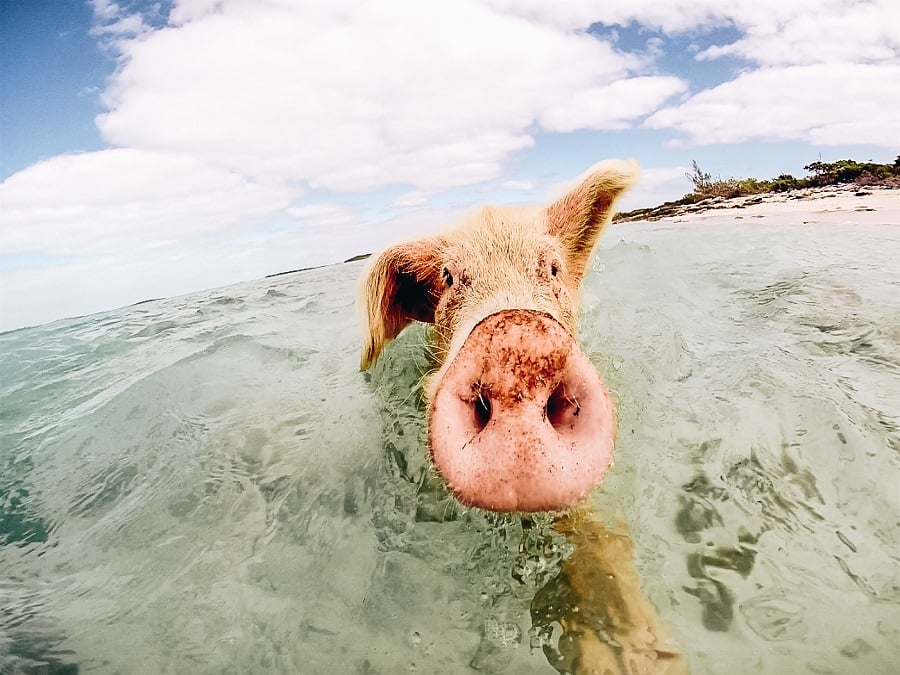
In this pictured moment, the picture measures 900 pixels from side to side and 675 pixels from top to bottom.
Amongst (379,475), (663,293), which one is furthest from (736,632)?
(663,293)

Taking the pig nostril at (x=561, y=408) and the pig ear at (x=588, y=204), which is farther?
the pig ear at (x=588, y=204)

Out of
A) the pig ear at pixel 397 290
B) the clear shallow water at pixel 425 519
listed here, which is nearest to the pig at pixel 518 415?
the clear shallow water at pixel 425 519

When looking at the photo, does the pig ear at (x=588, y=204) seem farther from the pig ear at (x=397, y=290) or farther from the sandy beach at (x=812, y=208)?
the sandy beach at (x=812, y=208)

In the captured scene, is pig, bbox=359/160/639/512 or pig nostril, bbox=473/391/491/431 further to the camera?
pig nostril, bbox=473/391/491/431

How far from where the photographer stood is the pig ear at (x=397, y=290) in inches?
144

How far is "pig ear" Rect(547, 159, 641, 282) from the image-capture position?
3.85 meters

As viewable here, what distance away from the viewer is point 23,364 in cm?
802

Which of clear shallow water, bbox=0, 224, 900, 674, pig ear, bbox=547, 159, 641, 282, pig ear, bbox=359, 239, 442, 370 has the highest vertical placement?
pig ear, bbox=547, 159, 641, 282

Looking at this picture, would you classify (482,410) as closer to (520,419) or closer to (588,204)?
(520,419)

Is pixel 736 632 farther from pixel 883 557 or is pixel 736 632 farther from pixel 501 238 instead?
pixel 501 238

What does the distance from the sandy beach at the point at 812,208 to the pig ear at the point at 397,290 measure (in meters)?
8.83

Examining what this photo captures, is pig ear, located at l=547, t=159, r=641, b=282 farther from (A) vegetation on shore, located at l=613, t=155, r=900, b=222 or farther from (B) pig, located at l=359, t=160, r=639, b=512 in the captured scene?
(A) vegetation on shore, located at l=613, t=155, r=900, b=222

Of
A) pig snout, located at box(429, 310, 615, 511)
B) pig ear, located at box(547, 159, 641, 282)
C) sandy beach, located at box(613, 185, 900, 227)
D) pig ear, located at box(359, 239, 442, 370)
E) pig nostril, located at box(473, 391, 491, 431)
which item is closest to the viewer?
pig snout, located at box(429, 310, 615, 511)

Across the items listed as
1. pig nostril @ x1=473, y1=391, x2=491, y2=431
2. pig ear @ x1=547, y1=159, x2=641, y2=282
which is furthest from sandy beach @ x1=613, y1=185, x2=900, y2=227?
pig nostril @ x1=473, y1=391, x2=491, y2=431
